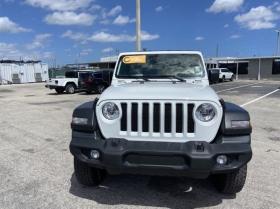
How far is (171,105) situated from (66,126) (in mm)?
6172

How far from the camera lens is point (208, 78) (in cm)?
536

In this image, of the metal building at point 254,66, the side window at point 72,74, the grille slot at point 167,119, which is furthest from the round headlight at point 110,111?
the metal building at point 254,66

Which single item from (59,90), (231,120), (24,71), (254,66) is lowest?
(59,90)

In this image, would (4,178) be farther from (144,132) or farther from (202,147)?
(202,147)

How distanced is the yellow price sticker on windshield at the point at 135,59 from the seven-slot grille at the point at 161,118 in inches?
67.1

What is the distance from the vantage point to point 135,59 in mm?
5398

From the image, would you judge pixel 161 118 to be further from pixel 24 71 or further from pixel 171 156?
pixel 24 71

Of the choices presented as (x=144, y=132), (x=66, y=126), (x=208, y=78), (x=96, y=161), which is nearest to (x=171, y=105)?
(x=144, y=132)

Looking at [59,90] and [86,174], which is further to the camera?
[59,90]

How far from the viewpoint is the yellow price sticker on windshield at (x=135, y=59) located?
17.6 feet

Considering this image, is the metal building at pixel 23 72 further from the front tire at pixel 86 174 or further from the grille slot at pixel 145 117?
the grille slot at pixel 145 117

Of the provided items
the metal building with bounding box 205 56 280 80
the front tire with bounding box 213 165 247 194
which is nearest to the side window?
the front tire with bounding box 213 165 247 194

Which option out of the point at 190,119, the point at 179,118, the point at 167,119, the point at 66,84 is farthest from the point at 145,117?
the point at 66,84

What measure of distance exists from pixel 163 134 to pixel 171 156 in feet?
0.92
